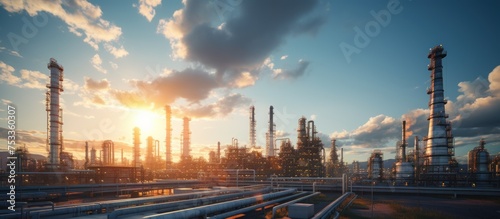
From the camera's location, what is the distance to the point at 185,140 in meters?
87.7

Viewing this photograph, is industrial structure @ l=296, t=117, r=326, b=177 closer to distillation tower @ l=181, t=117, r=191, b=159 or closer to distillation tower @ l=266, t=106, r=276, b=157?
distillation tower @ l=266, t=106, r=276, b=157

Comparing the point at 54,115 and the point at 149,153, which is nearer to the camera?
the point at 54,115

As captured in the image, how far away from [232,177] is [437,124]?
124 feet

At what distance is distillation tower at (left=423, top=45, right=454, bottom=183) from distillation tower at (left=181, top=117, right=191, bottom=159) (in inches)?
2668

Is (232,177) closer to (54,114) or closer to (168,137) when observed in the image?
(54,114)

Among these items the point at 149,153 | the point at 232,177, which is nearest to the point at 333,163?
the point at 232,177

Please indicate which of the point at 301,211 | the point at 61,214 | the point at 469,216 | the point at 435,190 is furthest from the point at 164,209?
the point at 435,190

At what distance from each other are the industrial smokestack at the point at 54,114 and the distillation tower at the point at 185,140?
4266 centimetres

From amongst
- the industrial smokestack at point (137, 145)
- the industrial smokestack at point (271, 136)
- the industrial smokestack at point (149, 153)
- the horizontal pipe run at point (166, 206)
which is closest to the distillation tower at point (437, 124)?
the horizontal pipe run at point (166, 206)

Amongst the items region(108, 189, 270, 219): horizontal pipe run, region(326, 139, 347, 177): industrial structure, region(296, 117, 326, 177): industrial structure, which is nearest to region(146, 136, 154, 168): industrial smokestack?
region(296, 117, 326, 177): industrial structure

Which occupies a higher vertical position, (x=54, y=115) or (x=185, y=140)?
(x=54, y=115)

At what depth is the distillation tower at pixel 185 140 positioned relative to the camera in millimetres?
85194

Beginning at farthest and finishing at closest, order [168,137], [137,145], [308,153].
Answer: [137,145] < [168,137] < [308,153]

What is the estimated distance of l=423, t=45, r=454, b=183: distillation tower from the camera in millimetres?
42125
